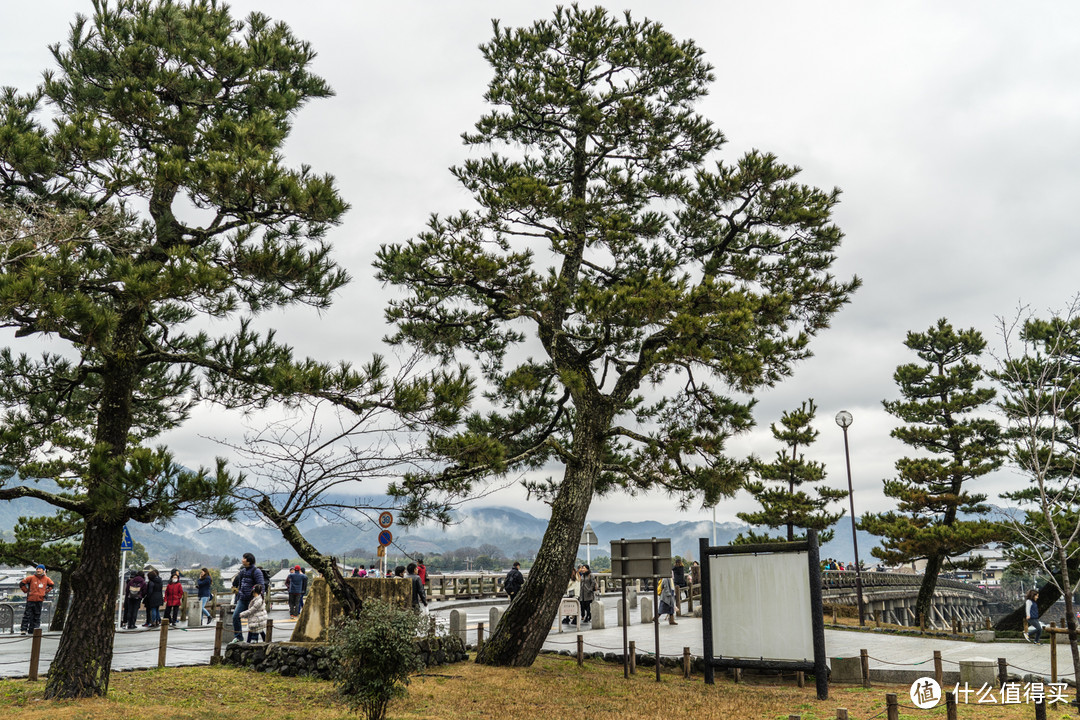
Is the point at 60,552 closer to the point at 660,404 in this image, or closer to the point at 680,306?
the point at 660,404

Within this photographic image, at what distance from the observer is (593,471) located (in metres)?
14.8

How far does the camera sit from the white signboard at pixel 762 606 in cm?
1241

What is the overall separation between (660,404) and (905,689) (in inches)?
272

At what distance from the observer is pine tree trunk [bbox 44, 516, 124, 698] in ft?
30.3

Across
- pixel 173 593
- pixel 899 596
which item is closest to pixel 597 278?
pixel 173 593

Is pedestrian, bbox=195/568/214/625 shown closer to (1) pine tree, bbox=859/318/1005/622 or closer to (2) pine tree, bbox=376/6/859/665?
(2) pine tree, bbox=376/6/859/665

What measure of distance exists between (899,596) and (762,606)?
4603cm

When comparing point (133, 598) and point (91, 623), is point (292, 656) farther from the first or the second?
point (133, 598)

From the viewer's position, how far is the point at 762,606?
12.8 meters

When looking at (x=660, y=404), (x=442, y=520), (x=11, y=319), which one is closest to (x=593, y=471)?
(x=660, y=404)

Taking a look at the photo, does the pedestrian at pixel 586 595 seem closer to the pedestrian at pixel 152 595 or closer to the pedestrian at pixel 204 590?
the pedestrian at pixel 204 590

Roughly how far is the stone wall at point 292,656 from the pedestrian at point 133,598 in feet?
26.3

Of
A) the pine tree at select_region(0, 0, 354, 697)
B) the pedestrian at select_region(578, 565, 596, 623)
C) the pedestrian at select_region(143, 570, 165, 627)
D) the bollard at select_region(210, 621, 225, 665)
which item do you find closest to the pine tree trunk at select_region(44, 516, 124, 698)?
the pine tree at select_region(0, 0, 354, 697)

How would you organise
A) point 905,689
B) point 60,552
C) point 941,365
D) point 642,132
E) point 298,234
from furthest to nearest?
point 941,365 → point 60,552 → point 642,132 → point 905,689 → point 298,234
